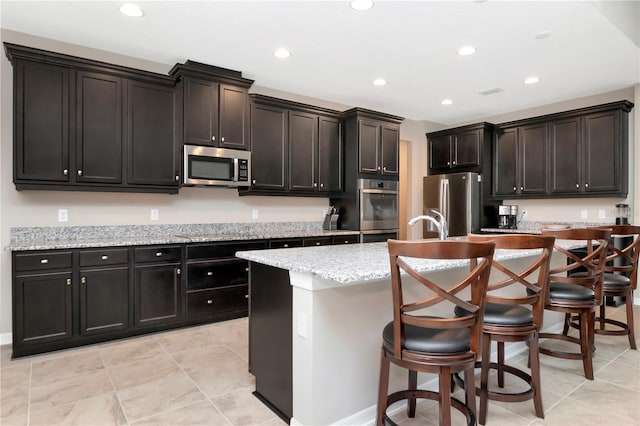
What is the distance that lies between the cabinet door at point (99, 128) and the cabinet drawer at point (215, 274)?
111cm

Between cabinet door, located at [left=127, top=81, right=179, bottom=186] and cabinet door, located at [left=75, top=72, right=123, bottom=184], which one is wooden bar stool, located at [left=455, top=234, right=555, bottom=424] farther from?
cabinet door, located at [left=75, top=72, right=123, bottom=184]

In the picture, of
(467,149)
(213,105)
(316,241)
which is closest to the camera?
(213,105)

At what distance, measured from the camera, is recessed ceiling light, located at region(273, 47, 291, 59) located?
3598 mm

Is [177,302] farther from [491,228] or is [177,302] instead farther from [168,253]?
[491,228]

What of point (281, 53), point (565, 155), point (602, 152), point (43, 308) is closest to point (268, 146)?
point (281, 53)

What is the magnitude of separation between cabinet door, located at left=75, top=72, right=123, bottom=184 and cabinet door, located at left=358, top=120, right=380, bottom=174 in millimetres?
2875

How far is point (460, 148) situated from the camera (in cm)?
601

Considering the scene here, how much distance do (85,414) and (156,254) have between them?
156 centimetres

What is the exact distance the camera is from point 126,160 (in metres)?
3.51

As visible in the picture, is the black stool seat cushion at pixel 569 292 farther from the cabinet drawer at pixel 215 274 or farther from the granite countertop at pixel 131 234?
the cabinet drawer at pixel 215 274

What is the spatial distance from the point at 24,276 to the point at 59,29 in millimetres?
2112

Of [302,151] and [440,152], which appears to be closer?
[302,151]

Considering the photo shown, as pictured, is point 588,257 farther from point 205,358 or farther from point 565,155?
point 565,155

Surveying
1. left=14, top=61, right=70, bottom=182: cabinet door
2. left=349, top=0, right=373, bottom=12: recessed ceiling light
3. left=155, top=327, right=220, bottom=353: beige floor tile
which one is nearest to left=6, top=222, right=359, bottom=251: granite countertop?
left=14, top=61, right=70, bottom=182: cabinet door
